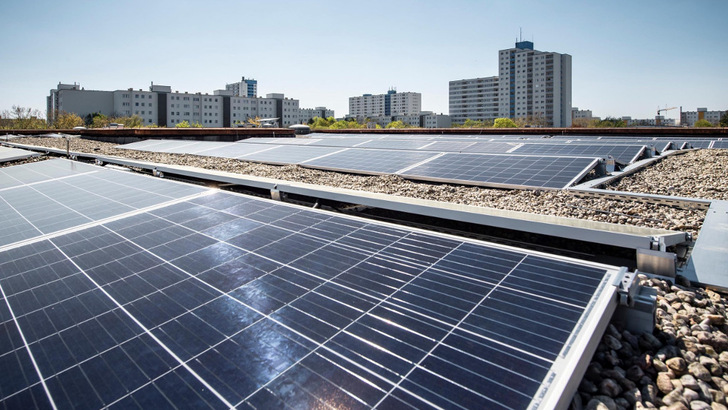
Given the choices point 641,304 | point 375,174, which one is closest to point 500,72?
point 375,174

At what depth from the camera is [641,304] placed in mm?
4305

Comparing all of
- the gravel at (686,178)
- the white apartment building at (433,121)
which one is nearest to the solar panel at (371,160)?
the gravel at (686,178)

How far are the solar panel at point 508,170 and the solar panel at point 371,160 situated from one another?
101 centimetres

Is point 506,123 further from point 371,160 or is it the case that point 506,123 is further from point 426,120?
point 371,160

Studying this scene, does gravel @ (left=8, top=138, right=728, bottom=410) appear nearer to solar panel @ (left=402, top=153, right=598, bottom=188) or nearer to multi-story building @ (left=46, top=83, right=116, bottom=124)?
solar panel @ (left=402, top=153, right=598, bottom=188)

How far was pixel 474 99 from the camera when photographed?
181000 millimetres

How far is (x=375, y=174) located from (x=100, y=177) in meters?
9.27

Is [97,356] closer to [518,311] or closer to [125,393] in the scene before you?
[125,393]

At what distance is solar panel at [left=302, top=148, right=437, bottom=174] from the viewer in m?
17.1

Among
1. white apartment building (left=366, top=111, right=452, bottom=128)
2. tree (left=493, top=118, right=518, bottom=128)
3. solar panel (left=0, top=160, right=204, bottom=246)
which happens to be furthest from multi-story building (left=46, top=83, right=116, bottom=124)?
solar panel (left=0, top=160, right=204, bottom=246)

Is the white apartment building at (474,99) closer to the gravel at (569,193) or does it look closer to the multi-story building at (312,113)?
the multi-story building at (312,113)

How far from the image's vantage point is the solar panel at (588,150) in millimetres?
18625

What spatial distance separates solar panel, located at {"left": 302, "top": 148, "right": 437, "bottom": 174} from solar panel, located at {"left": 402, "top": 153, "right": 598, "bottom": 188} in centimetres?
101

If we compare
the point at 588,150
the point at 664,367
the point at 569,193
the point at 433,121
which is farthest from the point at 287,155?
the point at 433,121
